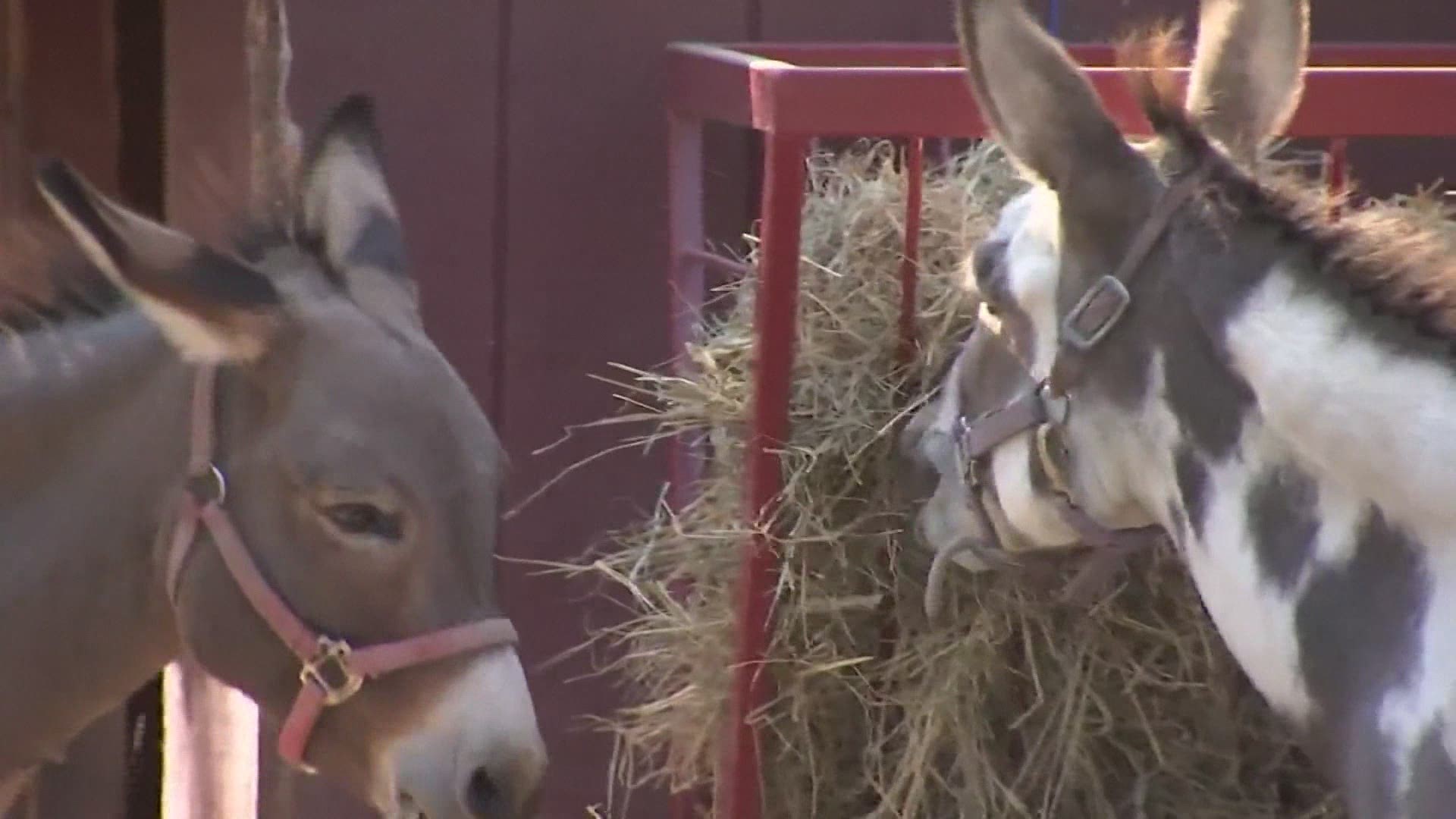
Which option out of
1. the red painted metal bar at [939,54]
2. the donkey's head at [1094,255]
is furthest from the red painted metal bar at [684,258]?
the donkey's head at [1094,255]

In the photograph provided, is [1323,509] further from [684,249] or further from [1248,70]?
[684,249]

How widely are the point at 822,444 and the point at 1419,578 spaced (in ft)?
2.17

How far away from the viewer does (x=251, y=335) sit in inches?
59.2

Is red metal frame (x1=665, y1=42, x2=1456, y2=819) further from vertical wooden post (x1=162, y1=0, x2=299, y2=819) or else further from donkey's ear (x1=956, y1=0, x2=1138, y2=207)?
vertical wooden post (x1=162, y1=0, x2=299, y2=819)

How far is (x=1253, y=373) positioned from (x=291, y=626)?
2.51 ft

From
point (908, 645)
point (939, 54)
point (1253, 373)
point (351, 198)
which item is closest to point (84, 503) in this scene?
point (351, 198)

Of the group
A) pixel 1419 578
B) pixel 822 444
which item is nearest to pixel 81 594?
pixel 822 444

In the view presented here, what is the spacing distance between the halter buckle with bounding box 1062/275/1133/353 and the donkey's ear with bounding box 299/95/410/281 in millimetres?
620

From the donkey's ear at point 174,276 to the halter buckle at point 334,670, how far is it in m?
0.25

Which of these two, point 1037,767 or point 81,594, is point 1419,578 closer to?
point 1037,767

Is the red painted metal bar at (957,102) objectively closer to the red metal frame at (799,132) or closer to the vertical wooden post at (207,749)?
the red metal frame at (799,132)

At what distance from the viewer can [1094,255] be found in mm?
1389

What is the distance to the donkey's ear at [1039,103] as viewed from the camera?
→ 1.33 m

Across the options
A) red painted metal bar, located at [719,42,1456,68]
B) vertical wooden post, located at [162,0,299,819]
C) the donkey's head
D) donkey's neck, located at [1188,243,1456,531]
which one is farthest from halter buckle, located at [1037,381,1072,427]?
vertical wooden post, located at [162,0,299,819]
